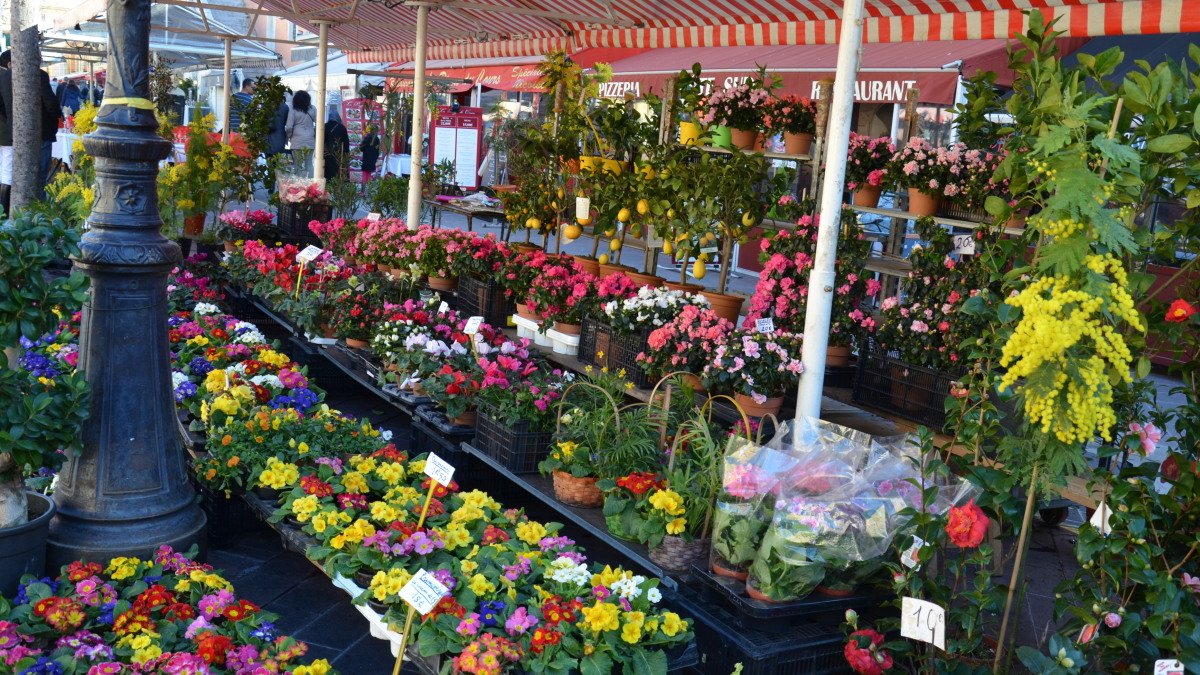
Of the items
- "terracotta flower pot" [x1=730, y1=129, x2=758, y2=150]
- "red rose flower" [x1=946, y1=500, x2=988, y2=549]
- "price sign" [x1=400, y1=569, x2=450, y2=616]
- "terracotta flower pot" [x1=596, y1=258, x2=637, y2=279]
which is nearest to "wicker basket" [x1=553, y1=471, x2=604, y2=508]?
"price sign" [x1=400, y1=569, x2=450, y2=616]

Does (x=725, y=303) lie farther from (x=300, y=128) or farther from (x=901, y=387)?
(x=300, y=128)

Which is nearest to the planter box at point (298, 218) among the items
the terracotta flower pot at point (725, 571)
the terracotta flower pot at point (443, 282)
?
the terracotta flower pot at point (443, 282)

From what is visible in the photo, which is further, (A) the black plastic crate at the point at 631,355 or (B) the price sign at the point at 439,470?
(A) the black plastic crate at the point at 631,355

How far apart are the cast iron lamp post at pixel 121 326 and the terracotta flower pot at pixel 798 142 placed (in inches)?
135

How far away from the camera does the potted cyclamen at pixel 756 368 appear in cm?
421

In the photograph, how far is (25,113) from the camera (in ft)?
18.4

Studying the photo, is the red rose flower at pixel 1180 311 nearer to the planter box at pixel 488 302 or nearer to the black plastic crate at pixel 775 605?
the black plastic crate at pixel 775 605

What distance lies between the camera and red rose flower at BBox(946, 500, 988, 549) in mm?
2650

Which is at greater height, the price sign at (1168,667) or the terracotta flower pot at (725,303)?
the terracotta flower pot at (725,303)

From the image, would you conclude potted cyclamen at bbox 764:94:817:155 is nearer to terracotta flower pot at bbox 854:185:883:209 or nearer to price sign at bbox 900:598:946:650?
terracotta flower pot at bbox 854:185:883:209

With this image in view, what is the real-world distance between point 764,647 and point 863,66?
480 cm

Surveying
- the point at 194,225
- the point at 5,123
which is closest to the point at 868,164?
the point at 194,225

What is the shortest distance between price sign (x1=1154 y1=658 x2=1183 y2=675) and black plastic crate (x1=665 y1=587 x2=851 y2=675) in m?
0.88

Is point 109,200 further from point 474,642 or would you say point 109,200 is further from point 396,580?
point 474,642
